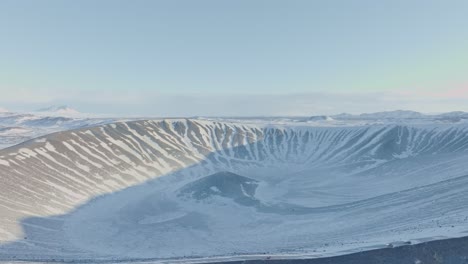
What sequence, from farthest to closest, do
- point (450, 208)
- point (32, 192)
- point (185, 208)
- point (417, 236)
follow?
point (185, 208), point (32, 192), point (450, 208), point (417, 236)

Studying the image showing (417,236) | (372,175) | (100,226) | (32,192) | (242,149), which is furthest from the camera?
(242,149)

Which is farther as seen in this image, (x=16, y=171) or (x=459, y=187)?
(x=16, y=171)

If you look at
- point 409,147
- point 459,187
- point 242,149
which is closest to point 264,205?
point 459,187

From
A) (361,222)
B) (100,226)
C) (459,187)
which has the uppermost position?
(459,187)

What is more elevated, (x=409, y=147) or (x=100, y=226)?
(x=409, y=147)

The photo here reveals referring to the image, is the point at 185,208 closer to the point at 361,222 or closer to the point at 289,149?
the point at 361,222

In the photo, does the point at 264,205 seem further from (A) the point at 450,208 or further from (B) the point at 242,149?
(B) the point at 242,149
